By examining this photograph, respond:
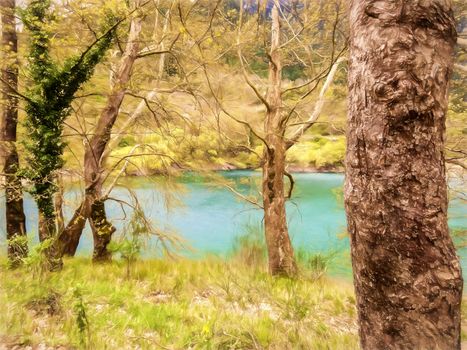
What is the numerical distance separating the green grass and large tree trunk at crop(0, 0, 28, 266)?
930mm

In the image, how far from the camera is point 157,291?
5.00 m

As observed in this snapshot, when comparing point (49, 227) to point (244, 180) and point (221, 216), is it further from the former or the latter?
point (221, 216)

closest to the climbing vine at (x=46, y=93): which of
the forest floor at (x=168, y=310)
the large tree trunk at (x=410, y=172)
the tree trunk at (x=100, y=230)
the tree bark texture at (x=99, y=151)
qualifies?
the tree bark texture at (x=99, y=151)

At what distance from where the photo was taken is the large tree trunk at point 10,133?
5.14 metres

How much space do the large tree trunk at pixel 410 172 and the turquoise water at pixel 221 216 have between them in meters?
6.34

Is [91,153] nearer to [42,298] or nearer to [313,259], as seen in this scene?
[42,298]

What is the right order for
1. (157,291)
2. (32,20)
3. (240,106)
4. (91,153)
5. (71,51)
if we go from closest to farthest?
(32,20) → (157,291) → (71,51) → (91,153) → (240,106)

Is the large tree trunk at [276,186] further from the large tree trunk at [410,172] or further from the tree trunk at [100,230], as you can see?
the large tree trunk at [410,172]

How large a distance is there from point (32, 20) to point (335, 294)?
6.95 m

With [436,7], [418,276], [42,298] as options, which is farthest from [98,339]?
[436,7]

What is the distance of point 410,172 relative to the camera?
110cm

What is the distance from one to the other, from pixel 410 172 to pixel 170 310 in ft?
11.3

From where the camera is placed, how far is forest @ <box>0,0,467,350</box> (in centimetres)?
111

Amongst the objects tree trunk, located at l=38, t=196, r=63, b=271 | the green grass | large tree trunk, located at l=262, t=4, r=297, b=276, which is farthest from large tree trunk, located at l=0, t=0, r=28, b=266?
large tree trunk, located at l=262, t=4, r=297, b=276
